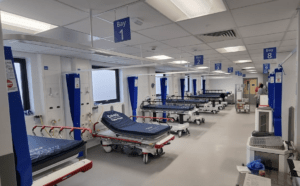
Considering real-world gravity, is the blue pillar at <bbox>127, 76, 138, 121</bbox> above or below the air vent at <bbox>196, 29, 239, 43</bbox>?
below

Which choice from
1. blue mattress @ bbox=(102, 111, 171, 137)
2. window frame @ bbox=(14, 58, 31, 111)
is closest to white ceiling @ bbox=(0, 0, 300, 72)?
window frame @ bbox=(14, 58, 31, 111)

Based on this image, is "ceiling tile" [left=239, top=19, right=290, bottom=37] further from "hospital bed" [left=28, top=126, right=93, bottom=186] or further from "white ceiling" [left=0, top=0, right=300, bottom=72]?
"hospital bed" [left=28, top=126, right=93, bottom=186]

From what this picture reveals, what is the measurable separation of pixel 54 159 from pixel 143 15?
8.72ft

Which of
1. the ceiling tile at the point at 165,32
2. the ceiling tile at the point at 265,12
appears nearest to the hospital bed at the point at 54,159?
the ceiling tile at the point at 165,32

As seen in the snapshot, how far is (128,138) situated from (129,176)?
1208 mm

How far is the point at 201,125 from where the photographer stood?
27.0ft

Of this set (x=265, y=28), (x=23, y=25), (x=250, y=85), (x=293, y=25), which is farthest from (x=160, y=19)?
(x=250, y=85)

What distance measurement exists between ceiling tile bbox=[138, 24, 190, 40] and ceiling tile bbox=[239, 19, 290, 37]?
3.80 ft

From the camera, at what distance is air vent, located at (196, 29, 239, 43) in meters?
3.74

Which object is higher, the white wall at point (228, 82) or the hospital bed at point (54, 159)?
the white wall at point (228, 82)

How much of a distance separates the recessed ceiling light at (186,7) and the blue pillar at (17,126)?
168 centimetres

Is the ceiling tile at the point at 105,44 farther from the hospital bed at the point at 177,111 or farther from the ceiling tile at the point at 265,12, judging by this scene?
the hospital bed at the point at 177,111

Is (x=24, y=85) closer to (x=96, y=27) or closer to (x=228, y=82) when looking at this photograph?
(x=96, y=27)

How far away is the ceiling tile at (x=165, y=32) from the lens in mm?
3242
